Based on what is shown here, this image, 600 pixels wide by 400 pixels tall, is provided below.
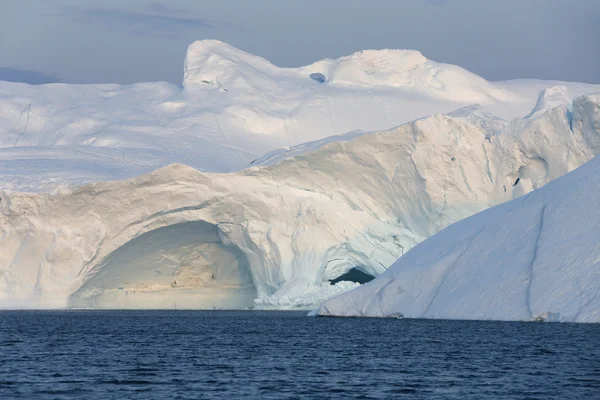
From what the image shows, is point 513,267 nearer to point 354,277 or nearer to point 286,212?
point 286,212

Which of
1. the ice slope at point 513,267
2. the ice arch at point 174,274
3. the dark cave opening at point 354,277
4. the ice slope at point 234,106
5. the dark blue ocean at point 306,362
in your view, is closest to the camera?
the dark blue ocean at point 306,362

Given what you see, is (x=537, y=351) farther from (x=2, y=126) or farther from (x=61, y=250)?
(x=2, y=126)

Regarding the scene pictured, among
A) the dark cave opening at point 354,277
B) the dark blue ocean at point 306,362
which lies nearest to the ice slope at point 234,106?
the dark cave opening at point 354,277

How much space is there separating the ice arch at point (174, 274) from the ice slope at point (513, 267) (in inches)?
562

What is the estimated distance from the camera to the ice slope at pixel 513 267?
30.0 metres

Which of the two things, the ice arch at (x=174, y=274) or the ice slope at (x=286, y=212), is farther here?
the ice arch at (x=174, y=274)

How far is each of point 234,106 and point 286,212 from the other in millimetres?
13572

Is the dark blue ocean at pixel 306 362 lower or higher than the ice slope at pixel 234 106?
lower

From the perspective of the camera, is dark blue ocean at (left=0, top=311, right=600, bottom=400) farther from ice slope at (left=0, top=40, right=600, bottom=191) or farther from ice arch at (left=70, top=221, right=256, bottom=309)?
ice slope at (left=0, top=40, right=600, bottom=191)

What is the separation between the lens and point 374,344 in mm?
27719

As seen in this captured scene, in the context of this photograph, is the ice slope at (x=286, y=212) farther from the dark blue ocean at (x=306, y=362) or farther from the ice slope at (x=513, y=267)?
the dark blue ocean at (x=306, y=362)

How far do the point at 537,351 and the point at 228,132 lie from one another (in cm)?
3547

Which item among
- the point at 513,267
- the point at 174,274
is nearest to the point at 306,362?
the point at 513,267

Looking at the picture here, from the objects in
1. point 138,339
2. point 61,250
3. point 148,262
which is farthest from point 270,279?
point 138,339
